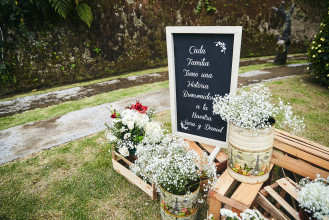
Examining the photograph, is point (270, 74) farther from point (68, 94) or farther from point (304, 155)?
point (68, 94)

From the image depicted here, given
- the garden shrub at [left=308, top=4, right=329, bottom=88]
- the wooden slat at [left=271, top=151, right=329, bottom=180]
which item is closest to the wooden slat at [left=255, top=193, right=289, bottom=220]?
the wooden slat at [left=271, top=151, right=329, bottom=180]

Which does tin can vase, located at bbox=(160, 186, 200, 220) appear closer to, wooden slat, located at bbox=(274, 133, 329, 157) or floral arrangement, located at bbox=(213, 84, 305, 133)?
floral arrangement, located at bbox=(213, 84, 305, 133)

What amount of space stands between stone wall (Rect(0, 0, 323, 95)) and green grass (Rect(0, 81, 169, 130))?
6.46 feet

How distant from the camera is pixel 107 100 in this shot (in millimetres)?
4945

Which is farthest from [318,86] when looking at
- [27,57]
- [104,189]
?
[27,57]

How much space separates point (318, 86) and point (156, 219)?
5.81m

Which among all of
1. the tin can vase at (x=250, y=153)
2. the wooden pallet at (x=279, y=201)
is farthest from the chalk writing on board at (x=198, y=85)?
the wooden pallet at (x=279, y=201)

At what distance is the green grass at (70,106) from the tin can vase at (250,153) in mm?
3700

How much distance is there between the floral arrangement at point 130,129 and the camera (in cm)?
237

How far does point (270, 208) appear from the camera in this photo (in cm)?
170

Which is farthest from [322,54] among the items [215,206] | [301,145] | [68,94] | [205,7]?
[68,94]

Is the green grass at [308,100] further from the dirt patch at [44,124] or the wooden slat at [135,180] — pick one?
the dirt patch at [44,124]

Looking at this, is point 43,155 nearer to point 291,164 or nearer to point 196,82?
point 196,82

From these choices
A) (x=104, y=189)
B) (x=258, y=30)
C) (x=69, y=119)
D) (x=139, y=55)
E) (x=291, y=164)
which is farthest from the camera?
(x=258, y=30)
